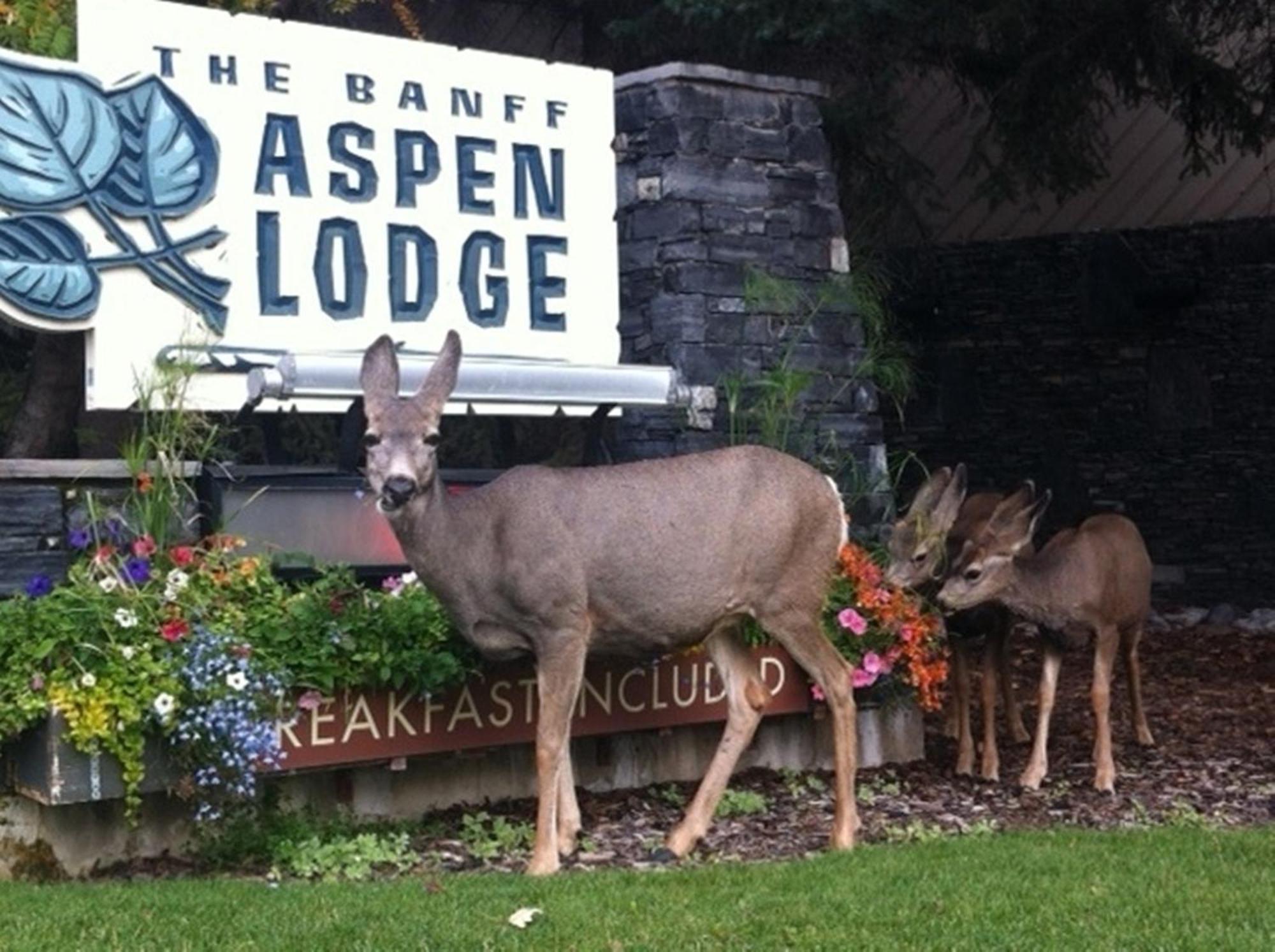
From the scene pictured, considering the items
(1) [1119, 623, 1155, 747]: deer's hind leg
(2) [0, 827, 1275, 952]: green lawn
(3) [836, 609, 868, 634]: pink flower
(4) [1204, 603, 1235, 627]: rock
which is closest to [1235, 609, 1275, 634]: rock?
(4) [1204, 603, 1235, 627]: rock

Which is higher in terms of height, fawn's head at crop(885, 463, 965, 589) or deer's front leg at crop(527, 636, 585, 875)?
fawn's head at crop(885, 463, 965, 589)

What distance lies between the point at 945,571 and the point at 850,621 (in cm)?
57

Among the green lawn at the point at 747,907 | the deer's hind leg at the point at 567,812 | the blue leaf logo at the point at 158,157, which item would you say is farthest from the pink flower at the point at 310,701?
the blue leaf logo at the point at 158,157

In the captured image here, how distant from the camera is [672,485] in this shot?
8.23m

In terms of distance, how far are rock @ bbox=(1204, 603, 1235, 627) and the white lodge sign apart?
8065mm

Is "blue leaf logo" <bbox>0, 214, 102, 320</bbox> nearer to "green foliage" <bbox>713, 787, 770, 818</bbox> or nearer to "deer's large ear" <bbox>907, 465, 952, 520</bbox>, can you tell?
"green foliage" <bbox>713, 787, 770, 818</bbox>

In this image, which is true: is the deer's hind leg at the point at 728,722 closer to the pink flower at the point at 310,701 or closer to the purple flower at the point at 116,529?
the pink flower at the point at 310,701

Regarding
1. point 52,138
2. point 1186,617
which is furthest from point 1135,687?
point 1186,617

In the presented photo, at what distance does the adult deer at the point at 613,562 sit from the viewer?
7.61 m

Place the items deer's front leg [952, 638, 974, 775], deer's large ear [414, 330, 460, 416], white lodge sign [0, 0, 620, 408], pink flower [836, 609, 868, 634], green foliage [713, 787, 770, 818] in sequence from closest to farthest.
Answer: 1. deer's large ear [414, 330, 460, 416]
2. white lodge sign [0, 0, 620, 408]
3. green foliage [713, 787, 770, 818]
4. pink flower [836, 609, 868, 634]
5. deer's front leg [952, 638, 974, 775]

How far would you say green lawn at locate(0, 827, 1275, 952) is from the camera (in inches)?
243

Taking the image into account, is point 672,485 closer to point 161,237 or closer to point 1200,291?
point 161,237

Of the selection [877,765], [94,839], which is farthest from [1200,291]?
[94,839]

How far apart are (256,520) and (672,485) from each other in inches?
76.1
